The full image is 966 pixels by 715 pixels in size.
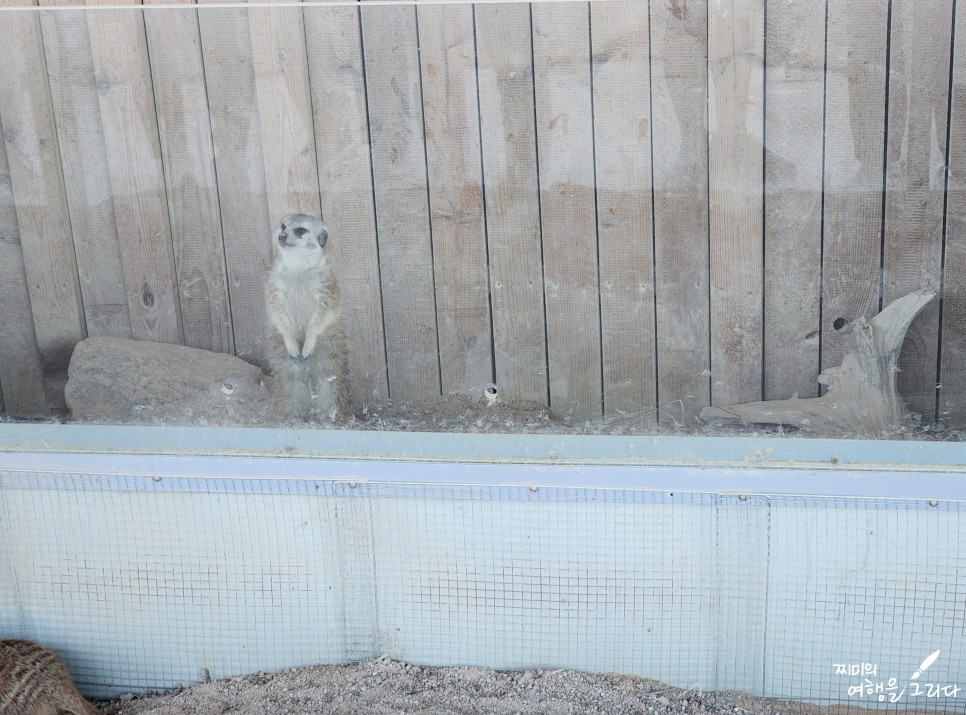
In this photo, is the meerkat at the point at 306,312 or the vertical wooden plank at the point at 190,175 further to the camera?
the meerkat at the point at 306,312

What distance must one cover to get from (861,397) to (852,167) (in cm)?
37

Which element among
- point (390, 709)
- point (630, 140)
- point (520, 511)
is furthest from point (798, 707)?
point (630, 140)

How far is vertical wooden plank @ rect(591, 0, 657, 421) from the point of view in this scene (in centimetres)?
143

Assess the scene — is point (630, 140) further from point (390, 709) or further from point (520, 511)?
point (390, 709)

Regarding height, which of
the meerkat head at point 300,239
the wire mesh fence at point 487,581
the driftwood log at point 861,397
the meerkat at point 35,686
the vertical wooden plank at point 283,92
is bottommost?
the meerkat at point 35,686

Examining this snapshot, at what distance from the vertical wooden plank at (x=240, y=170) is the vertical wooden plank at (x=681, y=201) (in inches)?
24.9

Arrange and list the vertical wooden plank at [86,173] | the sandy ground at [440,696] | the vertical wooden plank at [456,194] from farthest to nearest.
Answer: the sandy ground at [440,696] < the vertical wooden plank at [86,173] < the vertical wooden plank at [456,194]

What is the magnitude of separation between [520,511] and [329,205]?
2.30 ft

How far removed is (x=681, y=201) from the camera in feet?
4.89

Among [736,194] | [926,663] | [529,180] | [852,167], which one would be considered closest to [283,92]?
[529,180]

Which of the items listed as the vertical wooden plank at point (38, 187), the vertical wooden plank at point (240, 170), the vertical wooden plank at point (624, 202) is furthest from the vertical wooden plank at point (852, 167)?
the vertical wooden plank at point (38, 187)

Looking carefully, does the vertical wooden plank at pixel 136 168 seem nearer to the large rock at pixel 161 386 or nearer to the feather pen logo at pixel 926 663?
the large rock at pixel 161 386

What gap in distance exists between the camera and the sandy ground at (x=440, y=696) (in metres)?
1.83

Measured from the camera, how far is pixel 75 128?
1.60 m
